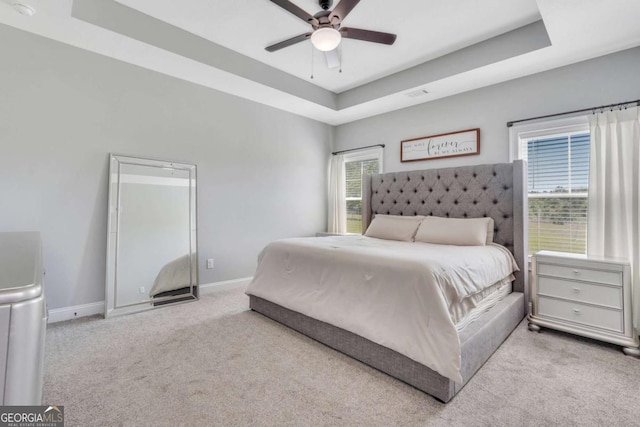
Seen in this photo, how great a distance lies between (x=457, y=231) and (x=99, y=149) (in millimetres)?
3653

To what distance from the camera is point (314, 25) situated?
7.44 feet

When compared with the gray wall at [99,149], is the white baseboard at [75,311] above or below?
below

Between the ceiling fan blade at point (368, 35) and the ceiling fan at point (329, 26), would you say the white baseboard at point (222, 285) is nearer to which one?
the ceiling fan at point (329, 26)

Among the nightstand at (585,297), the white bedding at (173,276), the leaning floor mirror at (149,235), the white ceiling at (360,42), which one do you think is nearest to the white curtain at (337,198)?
the white ceiling at (360,42)

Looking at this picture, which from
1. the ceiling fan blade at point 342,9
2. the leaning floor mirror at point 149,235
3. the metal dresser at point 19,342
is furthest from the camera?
the leaning floor mirror at point 149,235

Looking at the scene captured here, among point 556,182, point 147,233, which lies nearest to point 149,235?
point 147,233

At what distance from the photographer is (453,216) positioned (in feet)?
11.3

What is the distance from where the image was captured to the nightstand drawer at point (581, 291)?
88.2 inches

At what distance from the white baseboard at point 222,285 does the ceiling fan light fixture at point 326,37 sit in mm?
2969

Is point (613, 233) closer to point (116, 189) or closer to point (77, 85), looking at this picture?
point (116, 189)

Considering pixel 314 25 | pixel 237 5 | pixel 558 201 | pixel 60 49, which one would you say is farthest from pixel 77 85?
pixel 558 201

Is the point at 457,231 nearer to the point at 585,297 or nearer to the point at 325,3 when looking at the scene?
the point at 585,297

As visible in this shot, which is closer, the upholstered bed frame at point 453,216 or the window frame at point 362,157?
the upholstered bed frame at point 453,216

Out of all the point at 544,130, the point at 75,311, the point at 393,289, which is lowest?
the point at 75,311
